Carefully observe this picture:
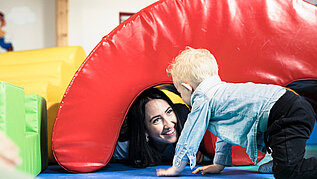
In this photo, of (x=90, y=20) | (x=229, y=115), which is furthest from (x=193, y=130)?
(x=90, y=20)

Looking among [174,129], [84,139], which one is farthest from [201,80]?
[84,139]

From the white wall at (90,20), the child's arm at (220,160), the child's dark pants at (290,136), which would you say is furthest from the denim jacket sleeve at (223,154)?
the white wall at (90,20)

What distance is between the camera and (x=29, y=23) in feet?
10.9

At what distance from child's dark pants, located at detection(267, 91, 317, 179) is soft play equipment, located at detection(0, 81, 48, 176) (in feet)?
2.43

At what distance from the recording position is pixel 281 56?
4.40 feet

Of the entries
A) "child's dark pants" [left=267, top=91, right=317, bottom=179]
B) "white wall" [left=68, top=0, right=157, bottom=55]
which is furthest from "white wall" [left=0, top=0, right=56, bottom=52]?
"child's dark pants" [left=267, top=91, right=317, bottom=179]

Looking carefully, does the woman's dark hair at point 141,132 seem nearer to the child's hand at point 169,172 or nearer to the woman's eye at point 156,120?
the woman's eye at point 156,120

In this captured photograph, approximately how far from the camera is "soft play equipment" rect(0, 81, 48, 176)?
946 mm

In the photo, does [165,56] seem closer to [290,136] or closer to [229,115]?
[229,115]

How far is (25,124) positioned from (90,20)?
2253 mm

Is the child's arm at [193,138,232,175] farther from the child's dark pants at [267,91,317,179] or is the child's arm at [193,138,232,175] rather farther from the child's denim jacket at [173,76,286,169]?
the child's dark pants at [267,91,317,179]

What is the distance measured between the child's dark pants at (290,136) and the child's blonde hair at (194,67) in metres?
0.25

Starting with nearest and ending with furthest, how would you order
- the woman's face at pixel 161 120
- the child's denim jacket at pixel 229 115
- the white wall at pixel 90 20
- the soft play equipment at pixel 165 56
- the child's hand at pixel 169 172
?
the child's denim jacket at pixel 229 115 → the child's hand at pixel 169 172 → the soft play equipment at pixel 165 56 → the woman's face at pixel 161 120 → the white wall at pixel 90 20

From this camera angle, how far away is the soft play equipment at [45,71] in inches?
66.6
